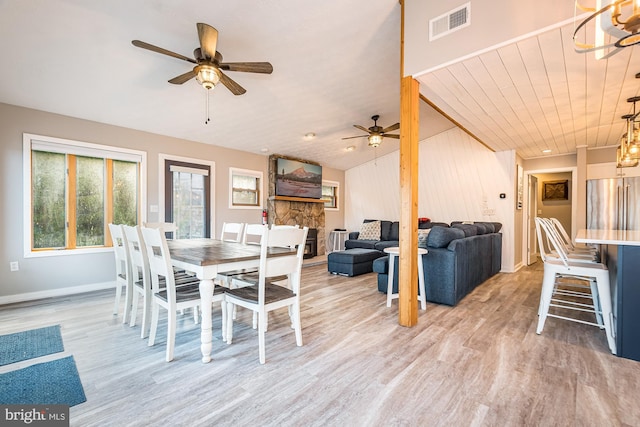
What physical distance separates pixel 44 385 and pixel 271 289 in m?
1.53

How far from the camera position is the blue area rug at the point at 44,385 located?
1.63 meters

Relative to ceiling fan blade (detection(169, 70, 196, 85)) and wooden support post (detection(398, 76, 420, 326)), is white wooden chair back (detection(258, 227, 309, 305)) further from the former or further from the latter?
ceiling fan blade (detection(169, 70, 196, 85))

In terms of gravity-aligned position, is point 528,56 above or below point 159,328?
above

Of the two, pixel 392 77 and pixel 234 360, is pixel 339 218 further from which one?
pixel 234 360

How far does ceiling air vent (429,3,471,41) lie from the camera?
2.36 m

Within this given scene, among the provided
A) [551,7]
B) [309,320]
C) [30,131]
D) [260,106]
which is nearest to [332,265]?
[309,320]

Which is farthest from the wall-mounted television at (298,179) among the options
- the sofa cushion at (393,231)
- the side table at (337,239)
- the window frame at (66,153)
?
the window frame at (66,153)

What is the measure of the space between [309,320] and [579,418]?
2.04 m

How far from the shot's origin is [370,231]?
22.9ft

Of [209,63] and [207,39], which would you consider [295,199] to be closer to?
[209,63]

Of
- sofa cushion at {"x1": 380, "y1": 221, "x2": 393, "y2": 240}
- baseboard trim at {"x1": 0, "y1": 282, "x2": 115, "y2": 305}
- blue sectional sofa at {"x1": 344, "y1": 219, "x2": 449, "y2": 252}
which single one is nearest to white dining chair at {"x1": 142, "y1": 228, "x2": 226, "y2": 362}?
baseboard trim at {"x1": 0, "y1": 282, "x2": 115, "y2": 305}

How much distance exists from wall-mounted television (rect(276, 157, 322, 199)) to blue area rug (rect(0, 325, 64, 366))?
14.2 ft

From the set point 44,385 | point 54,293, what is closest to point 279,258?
point 44,385

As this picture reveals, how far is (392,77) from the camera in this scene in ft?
13.0
